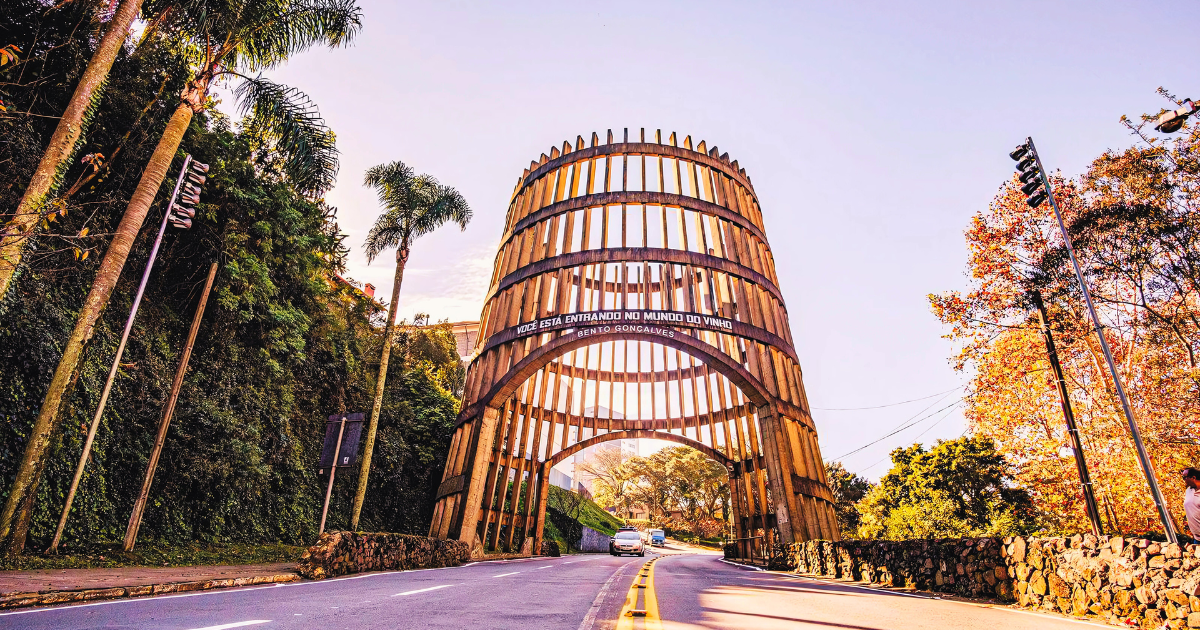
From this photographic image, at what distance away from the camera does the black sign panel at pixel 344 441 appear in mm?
13445

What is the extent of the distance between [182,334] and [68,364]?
5.47 metres

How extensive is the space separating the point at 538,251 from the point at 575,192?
10.6 feet

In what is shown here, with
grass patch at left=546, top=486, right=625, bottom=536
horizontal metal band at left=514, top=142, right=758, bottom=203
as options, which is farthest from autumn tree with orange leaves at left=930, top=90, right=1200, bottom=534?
grass patch at left=546, top=486, right=625, bottom=536

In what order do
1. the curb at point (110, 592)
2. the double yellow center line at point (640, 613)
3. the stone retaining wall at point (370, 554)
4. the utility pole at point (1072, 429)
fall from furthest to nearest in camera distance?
the utility pole at point (1072, 429) < the stone retaining wall at point (370, 554) < the curb at point (110, 592) < the double yellow center line at point (640, 613)

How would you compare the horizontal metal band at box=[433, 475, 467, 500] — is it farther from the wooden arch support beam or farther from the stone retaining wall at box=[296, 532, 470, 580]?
the wooden arch support beam

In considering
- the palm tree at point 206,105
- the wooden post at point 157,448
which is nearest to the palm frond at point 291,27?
the palm tree at point 206,105

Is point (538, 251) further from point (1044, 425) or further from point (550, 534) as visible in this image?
point (550, 534)

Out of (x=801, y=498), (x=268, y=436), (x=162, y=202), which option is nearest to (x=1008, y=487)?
(x=801, y=498)

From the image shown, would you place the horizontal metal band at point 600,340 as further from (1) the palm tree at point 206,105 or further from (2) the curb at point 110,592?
(2) the curb at point 110,592

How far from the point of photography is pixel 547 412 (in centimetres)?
2933

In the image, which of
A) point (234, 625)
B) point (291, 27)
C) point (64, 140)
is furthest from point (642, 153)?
point (234, 625)

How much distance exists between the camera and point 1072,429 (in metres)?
13.6

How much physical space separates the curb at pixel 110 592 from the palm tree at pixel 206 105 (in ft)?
15.2

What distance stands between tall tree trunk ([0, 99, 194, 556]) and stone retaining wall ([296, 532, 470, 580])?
464cm
